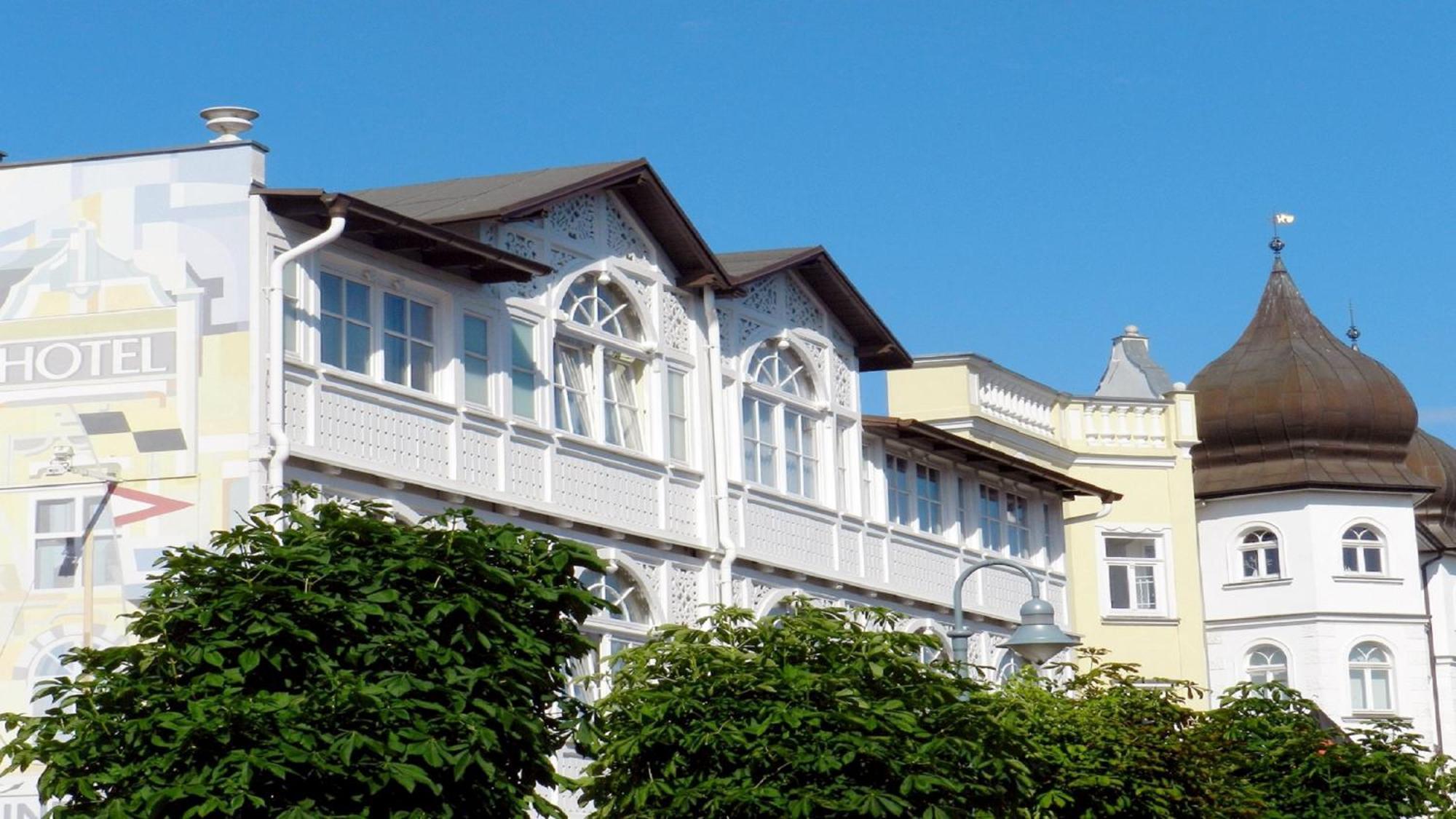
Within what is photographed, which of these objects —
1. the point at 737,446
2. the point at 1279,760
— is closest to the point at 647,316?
the point at 737,446

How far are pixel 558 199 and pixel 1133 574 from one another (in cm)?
2178

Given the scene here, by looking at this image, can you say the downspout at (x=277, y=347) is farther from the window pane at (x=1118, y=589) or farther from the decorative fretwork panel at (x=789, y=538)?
the window pane at (x=1118, y=589)

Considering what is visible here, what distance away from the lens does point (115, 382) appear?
2820cm

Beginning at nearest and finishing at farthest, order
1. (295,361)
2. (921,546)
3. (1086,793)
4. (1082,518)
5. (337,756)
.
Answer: (337,756) → (295,361) → (1086,793) → (921,546) → (1082,518)

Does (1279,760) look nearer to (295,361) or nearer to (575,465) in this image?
(575,465)

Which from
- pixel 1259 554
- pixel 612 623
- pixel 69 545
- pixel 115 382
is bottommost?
pixel 612 623

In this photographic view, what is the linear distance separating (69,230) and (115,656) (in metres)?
8.06

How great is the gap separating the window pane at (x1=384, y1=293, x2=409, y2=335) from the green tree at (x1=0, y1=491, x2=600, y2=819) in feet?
23.3

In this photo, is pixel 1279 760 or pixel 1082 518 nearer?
pixel 1279 760

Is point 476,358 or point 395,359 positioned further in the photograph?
point 476,358

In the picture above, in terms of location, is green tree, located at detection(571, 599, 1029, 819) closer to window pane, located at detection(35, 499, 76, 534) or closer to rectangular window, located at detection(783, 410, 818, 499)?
window pane, located at detection(35, 499, 76, 534)

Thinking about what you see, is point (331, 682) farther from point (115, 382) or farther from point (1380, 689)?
point (1380, 689)

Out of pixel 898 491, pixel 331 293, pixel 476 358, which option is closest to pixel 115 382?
pixel 331 293

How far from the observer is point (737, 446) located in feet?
117
